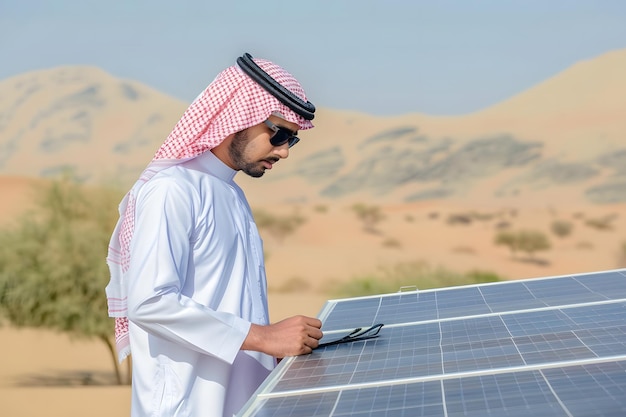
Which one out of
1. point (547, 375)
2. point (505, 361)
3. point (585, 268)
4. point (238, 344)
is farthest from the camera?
point (585, 268)

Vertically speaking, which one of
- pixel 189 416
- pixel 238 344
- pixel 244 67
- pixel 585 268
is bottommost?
pixel 585 268

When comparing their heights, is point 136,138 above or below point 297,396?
below

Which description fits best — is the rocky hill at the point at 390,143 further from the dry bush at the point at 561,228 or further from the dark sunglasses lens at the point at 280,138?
the dark sunglasses lens at the point at 280,138

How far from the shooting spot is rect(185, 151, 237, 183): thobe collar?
441 cm

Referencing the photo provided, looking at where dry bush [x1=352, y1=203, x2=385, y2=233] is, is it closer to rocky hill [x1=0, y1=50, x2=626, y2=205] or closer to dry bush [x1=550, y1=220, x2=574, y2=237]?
rocky hill [x1=0, y1=50, x2=626, y2=205]

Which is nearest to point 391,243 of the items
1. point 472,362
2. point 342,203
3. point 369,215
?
point 369,215

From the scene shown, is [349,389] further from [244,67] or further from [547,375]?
[244,67]

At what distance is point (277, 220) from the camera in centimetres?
4978

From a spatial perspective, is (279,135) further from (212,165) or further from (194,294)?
(194,294)

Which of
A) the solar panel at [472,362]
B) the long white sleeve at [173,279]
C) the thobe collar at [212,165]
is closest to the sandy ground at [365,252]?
the solar panel at [472,362]

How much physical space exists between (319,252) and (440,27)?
2545cm

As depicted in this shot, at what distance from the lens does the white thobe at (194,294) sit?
381cm

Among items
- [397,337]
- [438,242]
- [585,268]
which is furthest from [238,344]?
[438,242]

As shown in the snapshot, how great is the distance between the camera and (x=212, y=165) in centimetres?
443
